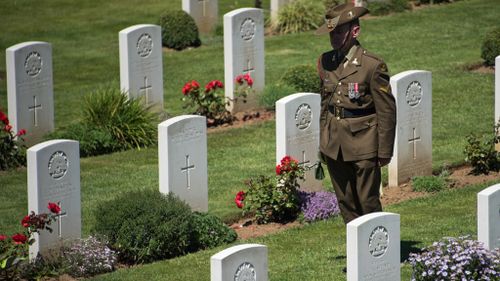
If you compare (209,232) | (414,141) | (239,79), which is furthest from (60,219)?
(239,79)

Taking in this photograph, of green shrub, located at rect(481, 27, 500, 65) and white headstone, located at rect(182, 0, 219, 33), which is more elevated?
white headstone, located at rect(182, 0, 219, 33)

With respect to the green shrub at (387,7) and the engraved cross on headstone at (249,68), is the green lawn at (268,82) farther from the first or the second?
the engraved cross on headstone at (249,68)

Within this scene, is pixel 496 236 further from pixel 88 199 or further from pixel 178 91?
pixel 178 91

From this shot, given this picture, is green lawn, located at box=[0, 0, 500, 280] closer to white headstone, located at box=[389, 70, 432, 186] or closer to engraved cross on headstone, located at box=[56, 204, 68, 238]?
white headstone, located at box=[389, 70, 432, 186]

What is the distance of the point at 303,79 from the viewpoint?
772 inches

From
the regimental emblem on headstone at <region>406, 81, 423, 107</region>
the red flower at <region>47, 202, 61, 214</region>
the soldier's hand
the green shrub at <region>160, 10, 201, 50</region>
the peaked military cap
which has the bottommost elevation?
the red flower at <region>47, 202, 61, 214</region>

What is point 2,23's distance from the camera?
26.0 meters

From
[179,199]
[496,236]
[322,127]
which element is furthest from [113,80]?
[496,236]

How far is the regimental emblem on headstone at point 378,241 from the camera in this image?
1090 centimetres

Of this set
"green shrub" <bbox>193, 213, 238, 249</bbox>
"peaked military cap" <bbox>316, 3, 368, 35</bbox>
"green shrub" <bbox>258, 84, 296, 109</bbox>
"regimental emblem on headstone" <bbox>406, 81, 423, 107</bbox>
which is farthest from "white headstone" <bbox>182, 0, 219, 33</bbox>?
"peaked military cap" <bbox>316, 3, 368, 35</bbox>

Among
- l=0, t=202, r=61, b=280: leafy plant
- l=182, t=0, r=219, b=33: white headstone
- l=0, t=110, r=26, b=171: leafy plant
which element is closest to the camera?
l=0, t=202, r=61, b=280: leafy plant

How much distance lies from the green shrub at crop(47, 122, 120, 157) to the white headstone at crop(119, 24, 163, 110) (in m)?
1.00

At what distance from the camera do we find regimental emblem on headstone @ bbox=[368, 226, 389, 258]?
10.9 m

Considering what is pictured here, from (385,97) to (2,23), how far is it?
1516cm
